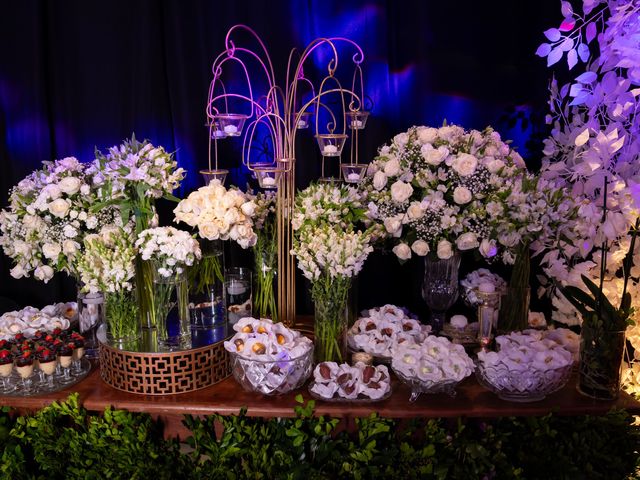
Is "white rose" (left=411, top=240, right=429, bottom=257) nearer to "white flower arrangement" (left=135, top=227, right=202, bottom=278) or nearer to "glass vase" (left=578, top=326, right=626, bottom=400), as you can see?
"glass vase" (left=578, top=326, right=626, bottom=400)

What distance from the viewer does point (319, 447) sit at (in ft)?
6.57

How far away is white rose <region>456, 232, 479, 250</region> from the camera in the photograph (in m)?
2.28

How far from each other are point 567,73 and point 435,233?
1.35 metres

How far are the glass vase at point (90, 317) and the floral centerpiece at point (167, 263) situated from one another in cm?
31

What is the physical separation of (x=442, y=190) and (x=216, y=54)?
4.63 ft

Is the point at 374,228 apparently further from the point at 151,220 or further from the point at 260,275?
the point at 151,220

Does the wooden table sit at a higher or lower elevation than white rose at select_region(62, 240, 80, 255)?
lower

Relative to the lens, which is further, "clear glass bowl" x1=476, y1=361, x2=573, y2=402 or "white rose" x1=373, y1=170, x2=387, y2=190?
"white rose" x1=373, y1=170, x2=387, y2=190

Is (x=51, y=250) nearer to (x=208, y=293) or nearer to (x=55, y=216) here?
(x=55, y=216)

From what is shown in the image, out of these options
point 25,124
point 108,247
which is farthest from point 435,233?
point 25,124

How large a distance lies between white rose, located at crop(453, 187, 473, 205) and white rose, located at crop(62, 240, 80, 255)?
56.5 inches

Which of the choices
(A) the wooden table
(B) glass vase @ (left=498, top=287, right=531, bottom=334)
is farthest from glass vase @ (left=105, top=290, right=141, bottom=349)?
(B) glass vase @ (left=498, top=287, right=531, bottom=334)

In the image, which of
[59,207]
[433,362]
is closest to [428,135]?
[433,362]

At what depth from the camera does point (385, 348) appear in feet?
7.70
